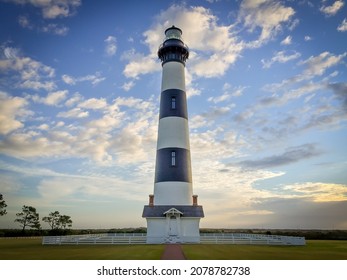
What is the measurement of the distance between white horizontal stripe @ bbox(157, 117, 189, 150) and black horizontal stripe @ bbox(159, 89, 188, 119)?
0.54m

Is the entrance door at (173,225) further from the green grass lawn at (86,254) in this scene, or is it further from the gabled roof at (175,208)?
the green grass lawn at (86,254)

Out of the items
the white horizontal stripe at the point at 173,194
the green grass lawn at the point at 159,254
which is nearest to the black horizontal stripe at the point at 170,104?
the white horizontal stripe at the point at 173,194

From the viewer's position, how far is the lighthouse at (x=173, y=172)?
86.5 feet

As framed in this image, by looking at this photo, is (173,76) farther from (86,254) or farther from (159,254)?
(86,254)

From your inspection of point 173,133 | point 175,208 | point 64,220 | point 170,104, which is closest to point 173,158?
point 173,133

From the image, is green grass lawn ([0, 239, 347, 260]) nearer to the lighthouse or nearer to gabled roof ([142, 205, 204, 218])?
the lighthouse

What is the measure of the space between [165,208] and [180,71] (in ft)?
48.2

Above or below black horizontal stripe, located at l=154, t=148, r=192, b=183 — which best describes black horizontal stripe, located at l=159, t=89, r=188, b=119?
above

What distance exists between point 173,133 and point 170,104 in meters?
3.23

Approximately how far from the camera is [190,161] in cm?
2903

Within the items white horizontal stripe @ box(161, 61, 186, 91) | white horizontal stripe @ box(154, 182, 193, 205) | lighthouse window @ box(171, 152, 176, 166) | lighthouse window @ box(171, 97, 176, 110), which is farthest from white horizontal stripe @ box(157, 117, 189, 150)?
white horizontal stripe @ box(154, 182, 193, 205)

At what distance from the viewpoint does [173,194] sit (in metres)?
27.0

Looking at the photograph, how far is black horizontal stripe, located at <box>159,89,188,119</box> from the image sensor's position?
1153 inches
